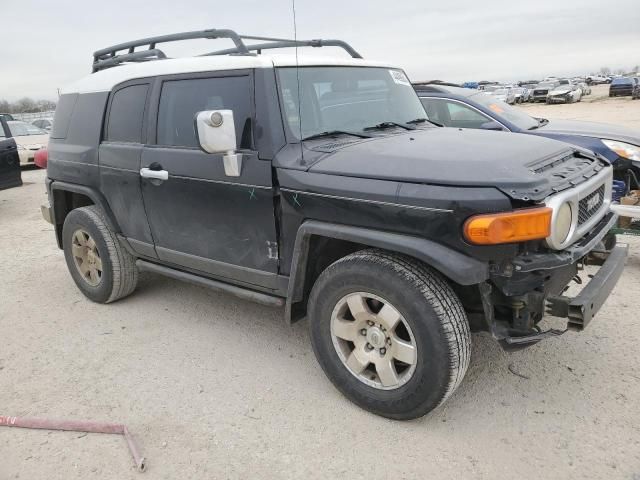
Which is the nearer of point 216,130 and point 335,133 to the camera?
point 216,130

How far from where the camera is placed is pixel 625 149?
5.32 metres

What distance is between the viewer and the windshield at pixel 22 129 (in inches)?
622

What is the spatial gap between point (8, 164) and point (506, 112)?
8.27 meters

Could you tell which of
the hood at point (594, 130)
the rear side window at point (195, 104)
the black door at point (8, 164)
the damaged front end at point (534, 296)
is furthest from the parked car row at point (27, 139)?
the damaged front end at point (534, 296)

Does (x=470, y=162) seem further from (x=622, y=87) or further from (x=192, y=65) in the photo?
(x=622, y=87)

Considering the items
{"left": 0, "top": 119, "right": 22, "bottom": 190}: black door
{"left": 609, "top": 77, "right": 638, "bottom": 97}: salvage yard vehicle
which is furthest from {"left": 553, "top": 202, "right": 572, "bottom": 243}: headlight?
{"left": 609, "top": 77, "right": 638, "bottom": 97}: salvage yard vehicle

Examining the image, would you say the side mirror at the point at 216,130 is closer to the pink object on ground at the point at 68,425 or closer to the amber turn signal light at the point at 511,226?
the amber turn signal light at the point at 511,226

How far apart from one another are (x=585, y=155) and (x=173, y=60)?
113 inches

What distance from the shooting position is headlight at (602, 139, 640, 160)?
5.27m

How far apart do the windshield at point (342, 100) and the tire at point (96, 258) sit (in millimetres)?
2119

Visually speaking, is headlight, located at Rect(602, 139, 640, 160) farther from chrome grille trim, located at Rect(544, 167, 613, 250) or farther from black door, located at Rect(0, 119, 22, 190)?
black door, located at Rect(0, 119, 22, 190)

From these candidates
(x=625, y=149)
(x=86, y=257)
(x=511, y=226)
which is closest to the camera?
(x=511, y=226)

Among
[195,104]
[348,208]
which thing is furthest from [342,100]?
[348,208]

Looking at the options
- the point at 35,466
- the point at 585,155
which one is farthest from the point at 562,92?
the point at 35,466
